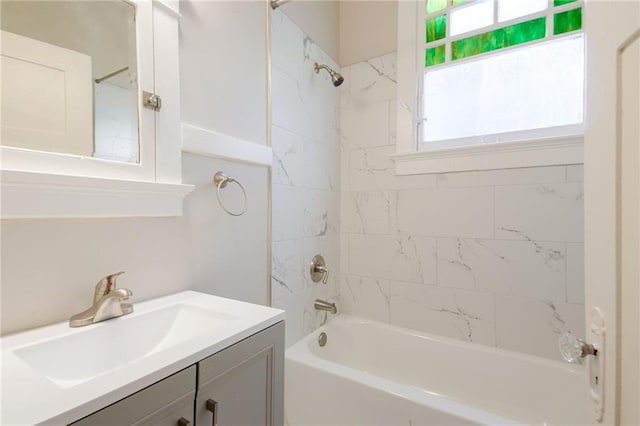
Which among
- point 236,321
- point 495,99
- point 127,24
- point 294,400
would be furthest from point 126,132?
point 495,99

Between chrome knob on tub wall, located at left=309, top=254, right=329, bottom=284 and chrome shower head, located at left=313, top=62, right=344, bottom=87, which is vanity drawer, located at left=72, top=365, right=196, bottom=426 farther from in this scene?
chrome shower head, located at left=313, top=62, right=344, bottom=87

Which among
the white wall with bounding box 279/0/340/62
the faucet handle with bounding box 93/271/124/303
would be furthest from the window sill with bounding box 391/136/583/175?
the faucet handle with bounding box 93/271/124/303

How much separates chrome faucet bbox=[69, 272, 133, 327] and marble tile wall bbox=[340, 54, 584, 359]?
1573mm

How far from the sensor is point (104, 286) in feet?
2.71

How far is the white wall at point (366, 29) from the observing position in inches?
80.1

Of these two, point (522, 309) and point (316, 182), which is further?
point (316, 182)

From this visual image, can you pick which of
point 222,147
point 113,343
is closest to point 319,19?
point 222,147

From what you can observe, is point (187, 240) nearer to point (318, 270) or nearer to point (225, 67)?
point (225, 67)

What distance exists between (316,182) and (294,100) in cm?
52

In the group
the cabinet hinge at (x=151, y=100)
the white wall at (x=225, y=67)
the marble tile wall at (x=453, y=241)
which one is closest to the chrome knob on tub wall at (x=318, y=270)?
the marble tile wall at (x=453, y=241)

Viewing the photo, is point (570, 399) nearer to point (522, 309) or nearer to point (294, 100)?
point (522, 309)

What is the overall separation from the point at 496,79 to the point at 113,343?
222 centimetres

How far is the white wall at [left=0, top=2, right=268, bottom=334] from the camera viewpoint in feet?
2.43

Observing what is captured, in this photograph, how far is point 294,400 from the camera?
1.51 meters
